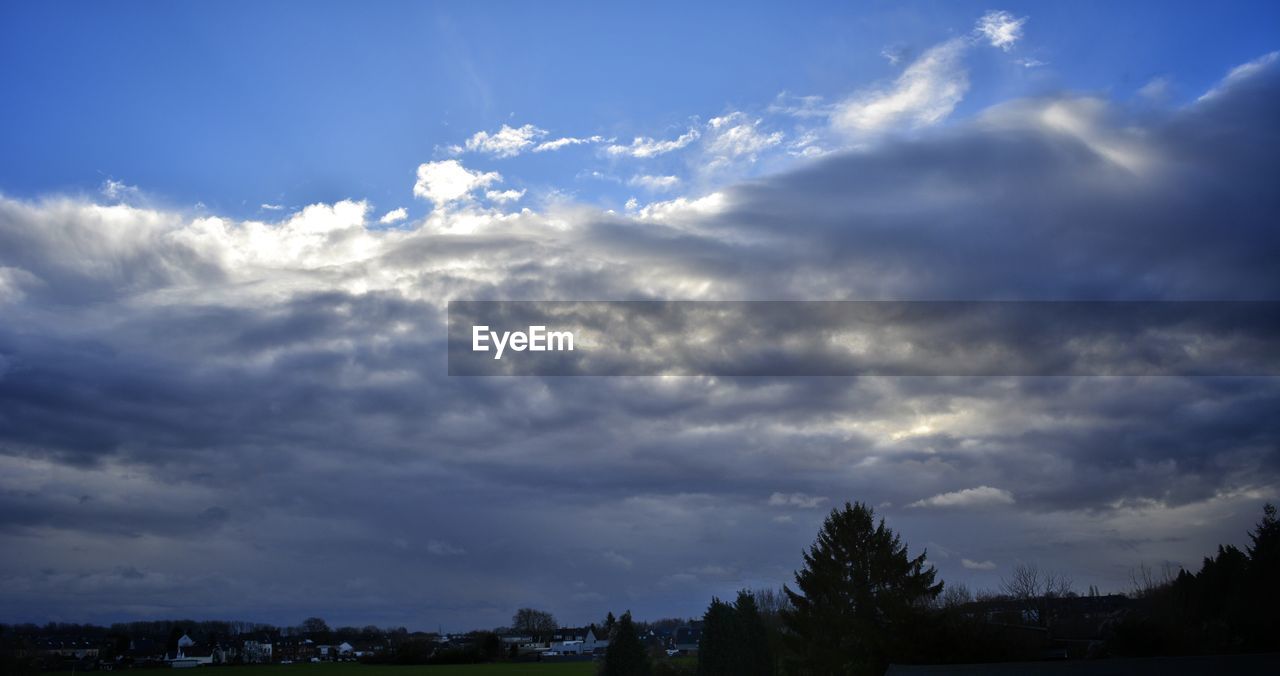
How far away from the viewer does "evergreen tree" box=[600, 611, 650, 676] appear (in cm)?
6675

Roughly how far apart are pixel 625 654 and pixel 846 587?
15.8 m

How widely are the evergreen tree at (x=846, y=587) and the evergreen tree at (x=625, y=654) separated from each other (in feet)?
36.1

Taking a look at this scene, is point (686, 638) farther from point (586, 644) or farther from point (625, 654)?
point (625, 654)

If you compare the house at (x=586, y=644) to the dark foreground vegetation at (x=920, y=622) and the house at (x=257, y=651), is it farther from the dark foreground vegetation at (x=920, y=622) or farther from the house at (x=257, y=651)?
the dark foreground vegetation at (x=920, y=622)

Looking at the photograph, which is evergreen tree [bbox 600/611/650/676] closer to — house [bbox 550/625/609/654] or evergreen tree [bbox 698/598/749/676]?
evergreen tree [bbox 698/598/749/676]

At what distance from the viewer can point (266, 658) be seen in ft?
557

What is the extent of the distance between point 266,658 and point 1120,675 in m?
159

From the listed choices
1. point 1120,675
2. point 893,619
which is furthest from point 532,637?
point 1120,675

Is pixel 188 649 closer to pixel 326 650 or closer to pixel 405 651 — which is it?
pixel 326 650

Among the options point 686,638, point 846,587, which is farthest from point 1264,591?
point 686,638

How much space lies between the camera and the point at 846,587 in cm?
6825

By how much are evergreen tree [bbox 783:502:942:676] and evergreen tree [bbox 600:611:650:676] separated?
11.0 metres

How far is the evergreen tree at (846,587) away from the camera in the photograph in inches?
2601

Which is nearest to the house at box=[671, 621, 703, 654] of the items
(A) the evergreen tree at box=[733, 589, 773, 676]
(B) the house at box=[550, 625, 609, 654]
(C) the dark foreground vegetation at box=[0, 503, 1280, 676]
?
(B) the house at box=[550, 625, 609, 654]
